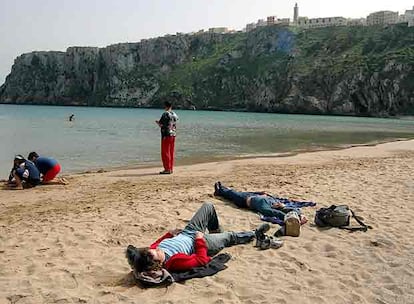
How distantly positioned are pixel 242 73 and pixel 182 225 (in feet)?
454

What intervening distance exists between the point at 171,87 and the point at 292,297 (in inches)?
5955

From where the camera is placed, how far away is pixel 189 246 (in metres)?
6.13

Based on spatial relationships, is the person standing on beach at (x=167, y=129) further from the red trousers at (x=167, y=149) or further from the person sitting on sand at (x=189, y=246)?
the person sitting on sand at (x=189, y=246)

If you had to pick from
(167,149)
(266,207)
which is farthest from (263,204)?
(167,149)

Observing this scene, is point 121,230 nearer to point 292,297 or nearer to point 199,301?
point 199,301

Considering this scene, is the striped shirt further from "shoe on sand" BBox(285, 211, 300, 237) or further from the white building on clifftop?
the white building on clifftop

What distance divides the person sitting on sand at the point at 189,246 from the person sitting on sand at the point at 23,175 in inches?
267

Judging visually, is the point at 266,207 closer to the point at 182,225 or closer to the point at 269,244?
the point at 182,225

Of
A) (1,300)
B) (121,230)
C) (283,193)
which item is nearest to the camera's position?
(1,300)

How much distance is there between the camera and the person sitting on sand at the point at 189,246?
18.0 feet

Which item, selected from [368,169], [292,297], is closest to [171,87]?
[368,169]

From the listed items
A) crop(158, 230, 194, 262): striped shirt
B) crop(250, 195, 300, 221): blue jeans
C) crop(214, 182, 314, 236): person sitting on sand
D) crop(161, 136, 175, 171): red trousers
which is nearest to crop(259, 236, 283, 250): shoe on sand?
Result: crop(214, 182, 314, 236): person sitting on sand

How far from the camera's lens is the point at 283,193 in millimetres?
10969

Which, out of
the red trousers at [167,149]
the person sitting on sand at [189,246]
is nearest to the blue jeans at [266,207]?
the person sitting on sand at [189,246]
